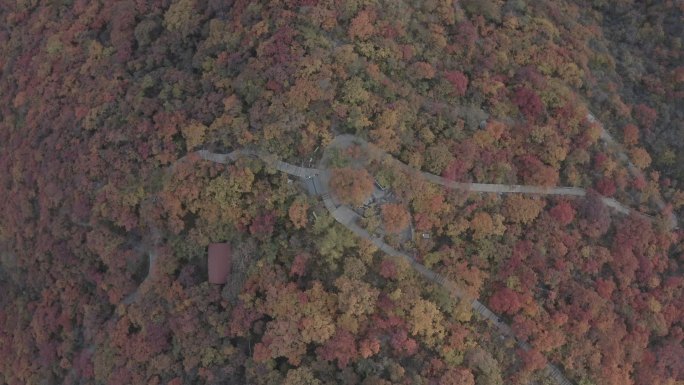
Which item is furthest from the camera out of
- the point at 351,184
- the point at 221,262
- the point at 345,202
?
the point at 221,262

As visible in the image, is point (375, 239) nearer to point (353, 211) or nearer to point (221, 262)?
point (353, 211)

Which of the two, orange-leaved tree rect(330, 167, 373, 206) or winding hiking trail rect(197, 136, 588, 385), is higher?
orange-leaved tree rect(330, 167, 373, 206)

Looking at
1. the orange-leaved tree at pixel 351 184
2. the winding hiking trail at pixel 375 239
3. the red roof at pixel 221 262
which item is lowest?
the red roof at pixel 221 262

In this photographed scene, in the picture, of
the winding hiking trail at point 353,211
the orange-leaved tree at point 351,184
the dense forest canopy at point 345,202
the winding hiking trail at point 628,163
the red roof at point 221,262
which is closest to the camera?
the orange-leaved tree at point 351,184

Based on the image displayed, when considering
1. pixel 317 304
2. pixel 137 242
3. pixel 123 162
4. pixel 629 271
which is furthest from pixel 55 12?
pixel 629 271

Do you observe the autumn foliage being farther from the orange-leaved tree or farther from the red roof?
the red roof

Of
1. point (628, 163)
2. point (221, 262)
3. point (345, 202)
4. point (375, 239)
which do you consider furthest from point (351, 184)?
point (628, 163)

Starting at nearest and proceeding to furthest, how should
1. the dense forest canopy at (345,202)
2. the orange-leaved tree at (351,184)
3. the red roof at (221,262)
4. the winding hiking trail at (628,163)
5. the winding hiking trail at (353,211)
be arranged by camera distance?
1. the orange-leaved tree at (351,184)
2. the dense forest canopy at (345,202)
3. the winding hiking trail at (353,211)
4. the red roof at (221,262)
5. the winding hiking trail at (628,163)

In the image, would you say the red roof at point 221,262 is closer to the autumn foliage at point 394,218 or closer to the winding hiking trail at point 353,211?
the winding hiking trail at point 353,211

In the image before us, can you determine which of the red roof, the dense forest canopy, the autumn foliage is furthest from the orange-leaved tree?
the red roof

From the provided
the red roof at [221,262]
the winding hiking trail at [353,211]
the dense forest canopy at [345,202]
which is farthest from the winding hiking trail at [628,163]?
the red roof at [221,262]
